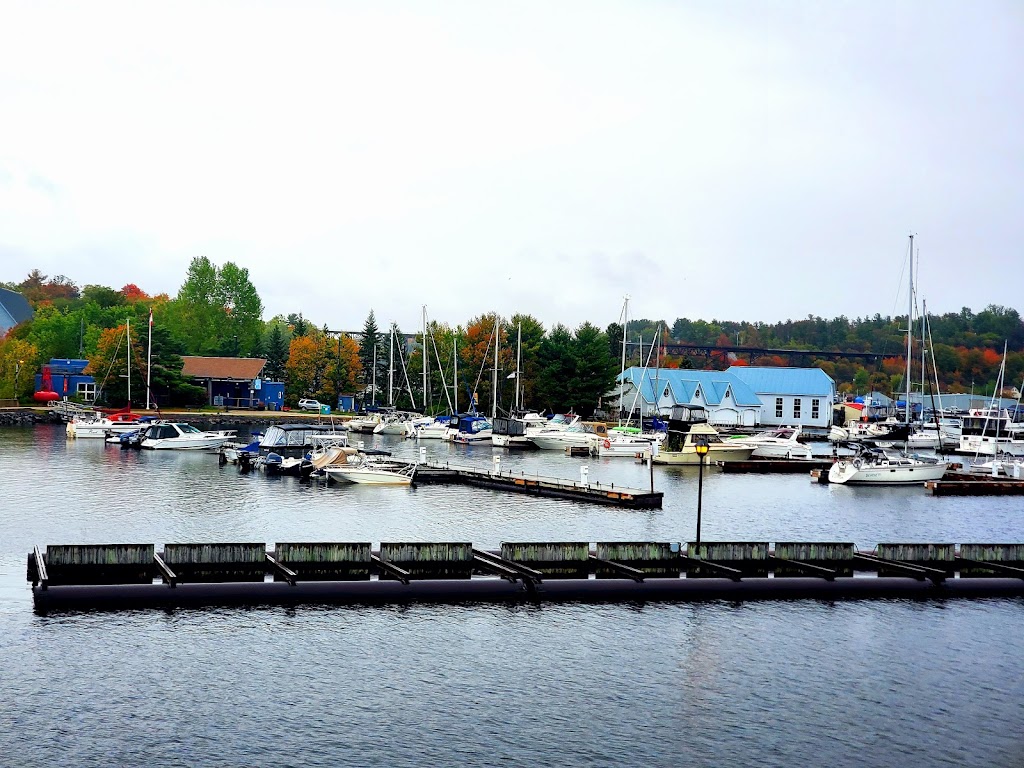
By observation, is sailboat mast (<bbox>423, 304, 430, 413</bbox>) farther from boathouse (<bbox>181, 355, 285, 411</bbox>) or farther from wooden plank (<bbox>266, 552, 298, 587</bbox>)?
wooden plank (<bbox>266, 552, 298, 587</bbox>)

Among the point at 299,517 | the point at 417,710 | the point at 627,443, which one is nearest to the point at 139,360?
the point at 627,443

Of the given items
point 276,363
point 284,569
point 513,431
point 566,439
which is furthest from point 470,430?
point 284,569

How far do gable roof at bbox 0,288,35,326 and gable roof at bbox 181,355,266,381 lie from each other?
4854cm

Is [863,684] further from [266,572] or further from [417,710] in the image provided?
[266,572]

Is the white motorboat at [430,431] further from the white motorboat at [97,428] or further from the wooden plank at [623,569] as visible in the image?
the wooden plank at [623,569]

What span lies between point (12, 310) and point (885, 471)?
154117mm

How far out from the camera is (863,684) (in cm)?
2767

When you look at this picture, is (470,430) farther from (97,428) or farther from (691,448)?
(97,428)

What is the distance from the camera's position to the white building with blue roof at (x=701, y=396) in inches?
5423

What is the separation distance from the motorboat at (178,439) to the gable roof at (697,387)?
60.4 meters

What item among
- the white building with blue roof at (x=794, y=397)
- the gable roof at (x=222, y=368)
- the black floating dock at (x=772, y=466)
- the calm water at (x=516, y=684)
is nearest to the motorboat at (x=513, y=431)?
the black floating dock at (x=772, y=466)

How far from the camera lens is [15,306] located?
186 metres

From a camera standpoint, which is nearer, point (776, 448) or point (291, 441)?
point (291, 441)

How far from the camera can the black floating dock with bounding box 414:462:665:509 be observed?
6041cm
